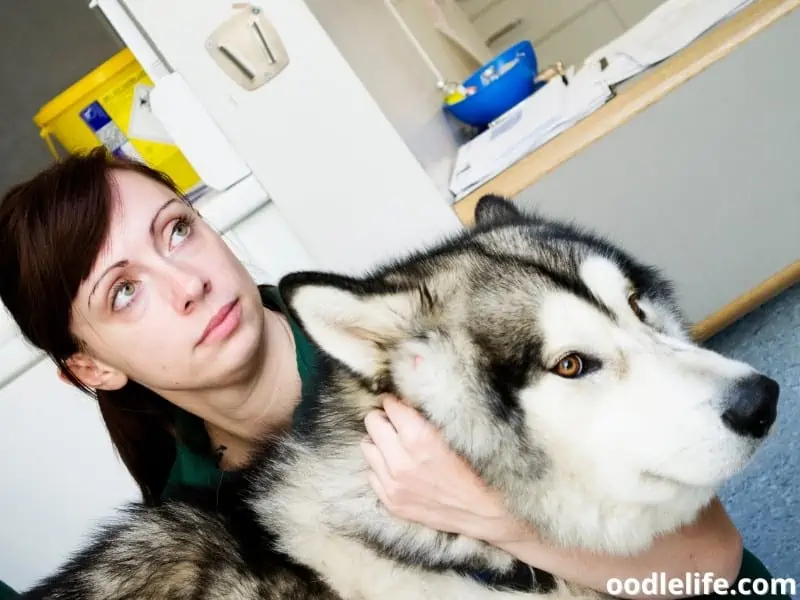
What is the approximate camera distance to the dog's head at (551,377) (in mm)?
1012

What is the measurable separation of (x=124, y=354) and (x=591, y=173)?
60.6 inches

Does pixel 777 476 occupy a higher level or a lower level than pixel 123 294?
lower

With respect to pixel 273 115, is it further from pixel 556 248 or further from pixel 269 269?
pixel 556 248

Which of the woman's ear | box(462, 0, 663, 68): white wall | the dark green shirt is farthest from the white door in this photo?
box(462, 0, 663, 68): white wall

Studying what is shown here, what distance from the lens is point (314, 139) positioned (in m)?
2.29

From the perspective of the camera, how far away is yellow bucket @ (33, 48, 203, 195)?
2.69 meters

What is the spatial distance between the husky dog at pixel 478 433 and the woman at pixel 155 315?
0.56 feet

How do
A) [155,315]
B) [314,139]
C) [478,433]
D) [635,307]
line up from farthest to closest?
1. [314,139]
2. [155,315]
3. [635,307]
4. [478,433]

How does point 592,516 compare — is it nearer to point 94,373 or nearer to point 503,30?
point 94,373

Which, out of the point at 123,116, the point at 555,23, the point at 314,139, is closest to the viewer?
the point at 314,139

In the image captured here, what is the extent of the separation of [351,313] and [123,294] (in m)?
0.64

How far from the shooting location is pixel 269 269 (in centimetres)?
254

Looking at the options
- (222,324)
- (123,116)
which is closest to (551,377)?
(222,324)

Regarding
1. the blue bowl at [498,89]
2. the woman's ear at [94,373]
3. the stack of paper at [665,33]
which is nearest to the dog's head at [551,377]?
the woman's ear at [94,373]
